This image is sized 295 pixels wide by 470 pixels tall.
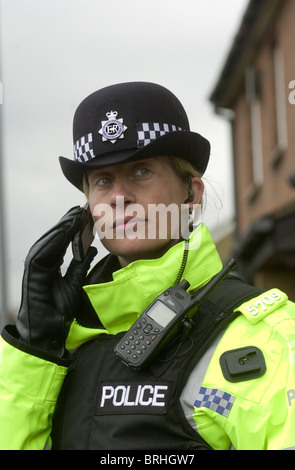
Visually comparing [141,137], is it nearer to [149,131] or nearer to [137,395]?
[149,131]

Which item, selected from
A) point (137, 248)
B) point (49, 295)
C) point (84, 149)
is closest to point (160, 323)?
point (137, 248)

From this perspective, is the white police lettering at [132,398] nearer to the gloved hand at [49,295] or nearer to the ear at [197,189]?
the gloved hand at [49,295]

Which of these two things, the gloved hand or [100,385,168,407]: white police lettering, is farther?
the gloved hand

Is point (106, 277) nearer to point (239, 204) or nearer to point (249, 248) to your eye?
point (249, 248)

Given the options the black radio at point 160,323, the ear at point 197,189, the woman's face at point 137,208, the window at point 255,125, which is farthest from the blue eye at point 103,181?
the window at point 255,125

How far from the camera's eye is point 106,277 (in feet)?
7.86

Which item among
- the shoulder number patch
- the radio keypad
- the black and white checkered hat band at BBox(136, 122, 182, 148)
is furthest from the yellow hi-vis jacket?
the black and white checkered hat band at BBox(136, 122, 182, 148)

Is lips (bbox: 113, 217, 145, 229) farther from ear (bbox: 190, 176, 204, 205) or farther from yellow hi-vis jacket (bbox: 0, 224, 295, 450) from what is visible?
ear (bbox: 190, 176, 204, 205)

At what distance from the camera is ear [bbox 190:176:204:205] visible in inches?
94.7

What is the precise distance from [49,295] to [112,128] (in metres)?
0.53

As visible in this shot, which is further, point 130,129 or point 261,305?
point 130,129

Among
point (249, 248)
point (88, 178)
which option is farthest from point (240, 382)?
point (249, 248)

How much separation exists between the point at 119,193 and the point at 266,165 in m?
9.90

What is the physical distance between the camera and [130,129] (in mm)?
2236
